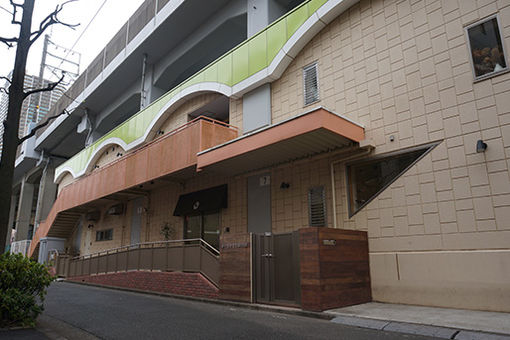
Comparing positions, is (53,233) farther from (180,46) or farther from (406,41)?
(406,41)

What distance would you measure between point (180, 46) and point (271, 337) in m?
17.2

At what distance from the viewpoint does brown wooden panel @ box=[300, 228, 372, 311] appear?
8.30 metres

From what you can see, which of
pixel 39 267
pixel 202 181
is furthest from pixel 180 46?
pixel 39 267

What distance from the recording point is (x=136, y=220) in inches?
803

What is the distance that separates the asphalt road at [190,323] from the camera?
21.1 ft

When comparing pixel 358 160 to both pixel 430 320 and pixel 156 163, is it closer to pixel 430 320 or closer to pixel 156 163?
pixel 430 320

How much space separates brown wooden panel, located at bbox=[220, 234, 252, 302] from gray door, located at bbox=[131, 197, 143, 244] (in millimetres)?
10437

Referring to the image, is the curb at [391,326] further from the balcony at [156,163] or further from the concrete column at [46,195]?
the concrete column at [46,195]

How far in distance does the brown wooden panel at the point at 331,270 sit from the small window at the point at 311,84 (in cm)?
476

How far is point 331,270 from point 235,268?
2954mm

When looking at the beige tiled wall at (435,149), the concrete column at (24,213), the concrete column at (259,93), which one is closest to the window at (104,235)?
the concrete column at (259,93)

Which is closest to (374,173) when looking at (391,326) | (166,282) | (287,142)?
(287,142)

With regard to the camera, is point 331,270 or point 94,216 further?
point 94,216

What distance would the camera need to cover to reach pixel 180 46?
→ 20109 millimetres
